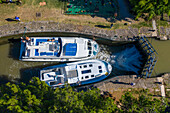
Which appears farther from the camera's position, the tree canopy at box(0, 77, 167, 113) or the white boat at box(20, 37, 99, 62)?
the white boat at box(20, 37, 99, 62)

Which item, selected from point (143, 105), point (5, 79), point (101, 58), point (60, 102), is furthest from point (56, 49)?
point (143, 105)

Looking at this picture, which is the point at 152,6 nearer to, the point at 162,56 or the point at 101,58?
the point at 162,56

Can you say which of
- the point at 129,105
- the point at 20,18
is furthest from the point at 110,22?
the point at 20,18

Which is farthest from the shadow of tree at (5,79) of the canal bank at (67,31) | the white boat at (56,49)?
the canal bank at (67,31)

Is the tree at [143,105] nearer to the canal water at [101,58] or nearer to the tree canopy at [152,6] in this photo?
the canal water at [101,58]

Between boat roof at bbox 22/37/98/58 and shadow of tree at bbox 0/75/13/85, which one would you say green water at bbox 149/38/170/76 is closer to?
boat roof at bbox 22/37/98/58

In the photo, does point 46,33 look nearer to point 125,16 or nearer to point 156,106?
point 125,16

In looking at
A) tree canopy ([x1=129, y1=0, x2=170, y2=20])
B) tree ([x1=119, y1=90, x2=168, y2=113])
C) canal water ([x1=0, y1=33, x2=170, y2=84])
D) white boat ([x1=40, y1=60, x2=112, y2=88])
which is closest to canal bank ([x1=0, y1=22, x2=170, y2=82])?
canal water ([x1=0, y1=33, x2=170, y2=84])
